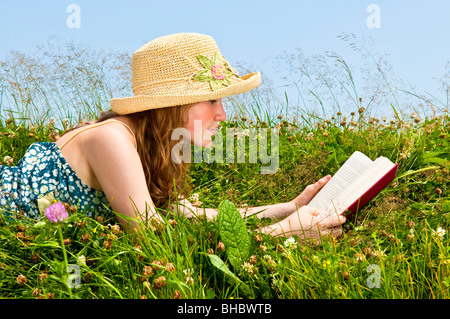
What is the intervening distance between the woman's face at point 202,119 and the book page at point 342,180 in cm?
72

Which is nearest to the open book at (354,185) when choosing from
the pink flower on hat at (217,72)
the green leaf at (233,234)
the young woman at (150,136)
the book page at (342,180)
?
the book page at (342,180)

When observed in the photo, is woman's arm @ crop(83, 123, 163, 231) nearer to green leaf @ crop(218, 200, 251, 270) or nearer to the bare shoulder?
the bare shoulder

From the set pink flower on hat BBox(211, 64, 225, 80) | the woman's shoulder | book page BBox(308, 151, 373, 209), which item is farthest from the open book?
the woman's shoulder

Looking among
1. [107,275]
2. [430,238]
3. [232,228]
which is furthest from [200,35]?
[430,238]

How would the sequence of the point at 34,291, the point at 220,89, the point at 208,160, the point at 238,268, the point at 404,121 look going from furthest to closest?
1. the point at 404,121
2. the point at 208,160
3. the point at 220,89
4. the point at 238,268
5. the point at 34,291

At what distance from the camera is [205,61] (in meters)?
2.97

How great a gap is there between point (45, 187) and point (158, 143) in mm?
682

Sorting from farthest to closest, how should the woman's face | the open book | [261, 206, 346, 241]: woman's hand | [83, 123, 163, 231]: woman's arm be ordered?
1. the woman's face
2. the open book
3. [261, 206, 346, 241]: woman's hand
4. [83, 123, 163, 231]: woman's arm

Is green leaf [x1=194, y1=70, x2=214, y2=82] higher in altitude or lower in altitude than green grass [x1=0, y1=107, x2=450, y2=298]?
higher

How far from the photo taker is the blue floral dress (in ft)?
9.78

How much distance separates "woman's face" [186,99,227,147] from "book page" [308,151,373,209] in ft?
2.37

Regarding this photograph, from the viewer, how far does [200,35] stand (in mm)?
3033

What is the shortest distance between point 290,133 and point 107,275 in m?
2.66
